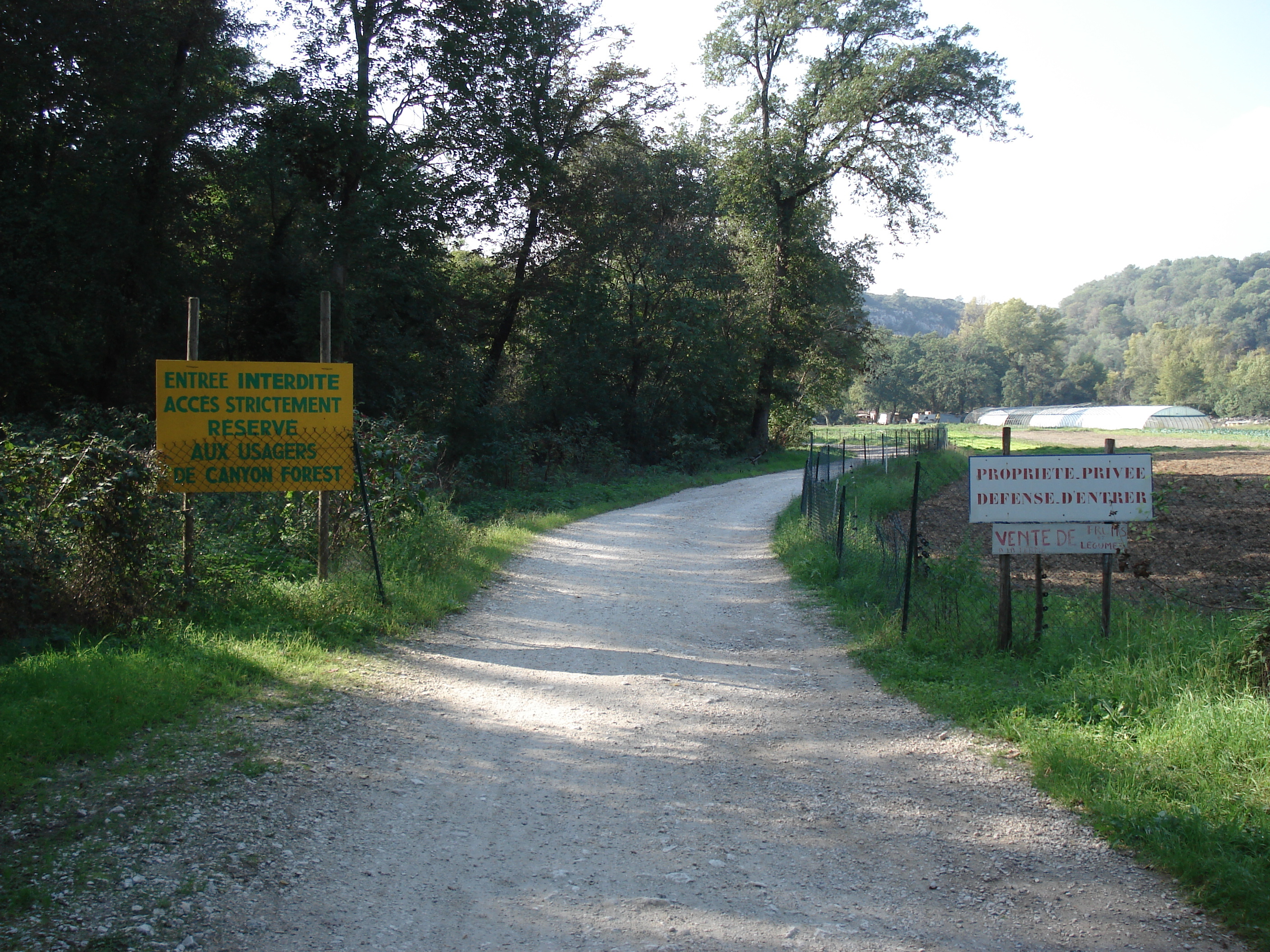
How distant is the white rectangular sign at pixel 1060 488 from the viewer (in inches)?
267

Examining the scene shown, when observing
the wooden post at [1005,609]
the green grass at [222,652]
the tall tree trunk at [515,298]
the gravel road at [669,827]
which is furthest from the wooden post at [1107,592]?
the tall tree trunk at [515,298]

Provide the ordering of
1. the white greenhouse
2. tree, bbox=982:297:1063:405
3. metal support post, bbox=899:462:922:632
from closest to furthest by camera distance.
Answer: metal support post, bbox=899:462:922:632 < the white greenhouse < tree, bbox=982:297:1063:405

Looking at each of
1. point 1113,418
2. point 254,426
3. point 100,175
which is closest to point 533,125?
point 100,175

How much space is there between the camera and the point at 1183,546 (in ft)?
47.3

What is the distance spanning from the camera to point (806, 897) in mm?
3646

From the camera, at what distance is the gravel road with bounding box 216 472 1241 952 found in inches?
135

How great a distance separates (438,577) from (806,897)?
23.9 feet

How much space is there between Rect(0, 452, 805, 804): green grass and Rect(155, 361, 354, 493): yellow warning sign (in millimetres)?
1143

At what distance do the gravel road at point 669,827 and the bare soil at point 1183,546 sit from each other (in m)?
4.77

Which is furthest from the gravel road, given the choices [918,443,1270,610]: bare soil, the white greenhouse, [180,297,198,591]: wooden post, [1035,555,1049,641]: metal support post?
the white greenhouse

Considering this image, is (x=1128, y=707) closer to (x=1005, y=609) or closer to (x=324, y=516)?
(x=1005, y=609)

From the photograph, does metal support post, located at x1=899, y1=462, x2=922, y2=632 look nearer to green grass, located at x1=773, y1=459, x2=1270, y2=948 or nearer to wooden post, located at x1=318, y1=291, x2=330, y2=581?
green grass, located at x1=773, y1=459, x2=1270, y2=948

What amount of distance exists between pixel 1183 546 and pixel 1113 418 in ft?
293

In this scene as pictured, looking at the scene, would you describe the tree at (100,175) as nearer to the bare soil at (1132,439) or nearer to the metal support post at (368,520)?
the metal support post at (368,520)
